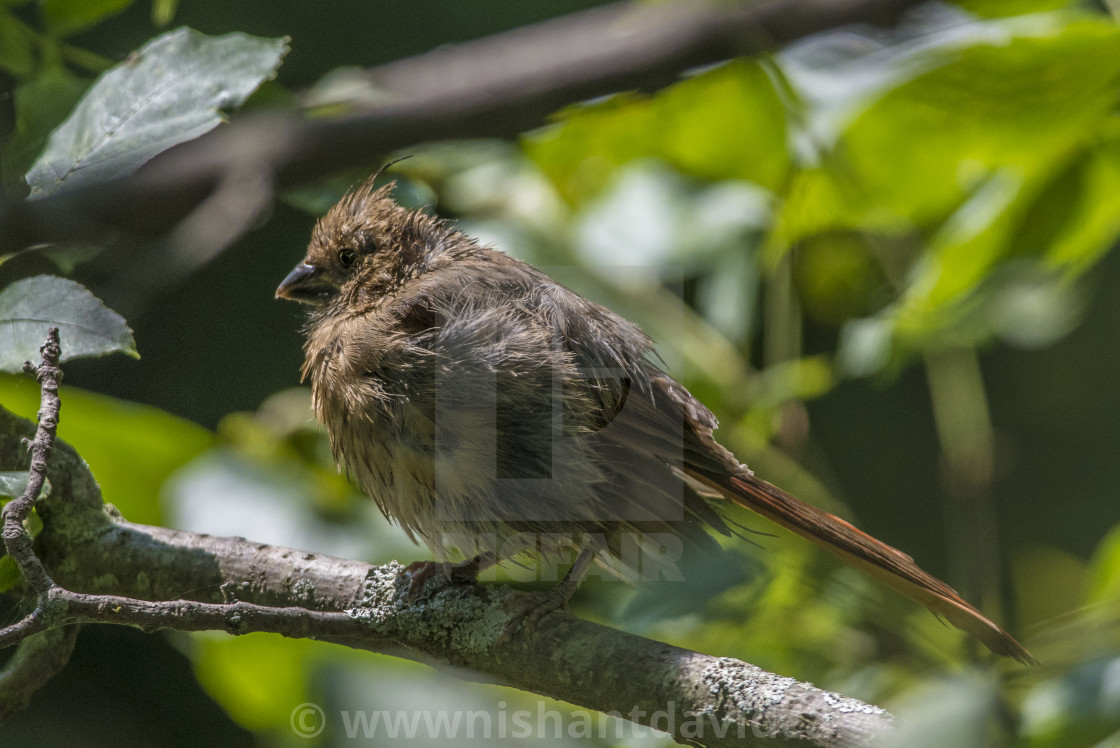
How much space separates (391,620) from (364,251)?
3.43 ft

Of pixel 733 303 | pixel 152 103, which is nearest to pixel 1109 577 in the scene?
pixel 733 303

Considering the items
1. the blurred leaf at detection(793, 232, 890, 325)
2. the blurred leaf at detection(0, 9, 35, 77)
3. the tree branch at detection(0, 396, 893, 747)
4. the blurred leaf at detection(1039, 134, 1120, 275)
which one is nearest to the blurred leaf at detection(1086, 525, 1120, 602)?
the tree branch at detection(0, 396, 893, 747)

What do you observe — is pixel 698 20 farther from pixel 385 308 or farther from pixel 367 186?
pixel 385 308

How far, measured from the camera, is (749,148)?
2811 mm

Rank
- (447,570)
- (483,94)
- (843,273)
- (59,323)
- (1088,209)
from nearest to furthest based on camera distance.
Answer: (59,323) < (447,570) < (1088,209) < (483,94) < (843,273)

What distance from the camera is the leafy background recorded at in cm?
195

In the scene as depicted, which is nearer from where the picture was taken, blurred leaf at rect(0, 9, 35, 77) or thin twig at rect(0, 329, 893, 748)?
thin twig at rect(0, 329, 893, 748)

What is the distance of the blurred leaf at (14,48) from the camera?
1.99 metres

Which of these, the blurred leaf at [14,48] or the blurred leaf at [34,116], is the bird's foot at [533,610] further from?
the blurred leaf at [14,48]

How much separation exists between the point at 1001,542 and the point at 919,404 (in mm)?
693

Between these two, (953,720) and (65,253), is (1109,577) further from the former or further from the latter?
(65,253)

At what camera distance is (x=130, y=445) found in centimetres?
248

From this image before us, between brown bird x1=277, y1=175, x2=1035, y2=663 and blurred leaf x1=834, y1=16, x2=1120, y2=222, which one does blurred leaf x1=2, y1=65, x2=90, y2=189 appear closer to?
brown bird x1=277, y1=175, x2=1035, y2=663

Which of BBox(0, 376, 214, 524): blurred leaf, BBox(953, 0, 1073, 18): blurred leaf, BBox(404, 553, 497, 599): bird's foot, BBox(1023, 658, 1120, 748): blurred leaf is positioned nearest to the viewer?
BBox(1023, 658, 1120, 748): blurred leaf
